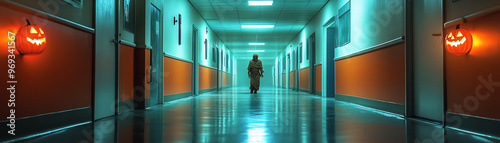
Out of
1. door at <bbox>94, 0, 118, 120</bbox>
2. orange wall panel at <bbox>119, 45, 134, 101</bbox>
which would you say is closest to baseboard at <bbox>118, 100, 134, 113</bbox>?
orange wall panel at <bbox>119, 45, 134, 101</bbox>

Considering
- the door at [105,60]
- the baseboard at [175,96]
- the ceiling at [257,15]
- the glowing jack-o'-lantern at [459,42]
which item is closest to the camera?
the glowing jack-o'-lantern at [459,42]

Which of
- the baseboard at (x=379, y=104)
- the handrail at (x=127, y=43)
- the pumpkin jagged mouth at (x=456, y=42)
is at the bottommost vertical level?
the baseboard at (x=379, y=104)

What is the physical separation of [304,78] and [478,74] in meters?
11.0

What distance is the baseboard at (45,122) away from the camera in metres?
2.51

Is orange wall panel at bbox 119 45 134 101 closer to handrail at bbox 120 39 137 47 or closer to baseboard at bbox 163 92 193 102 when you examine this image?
handrail at bbox 120 39 137 47

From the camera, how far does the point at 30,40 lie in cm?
257

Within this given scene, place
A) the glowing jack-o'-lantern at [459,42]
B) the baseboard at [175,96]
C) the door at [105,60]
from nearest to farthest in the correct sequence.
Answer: the glowing jack-o'-lantern at [459,42] < the door at [105,60] < the baseboard at [175,96]

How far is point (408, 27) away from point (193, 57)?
23.4 ft

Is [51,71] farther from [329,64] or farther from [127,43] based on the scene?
[329,64]

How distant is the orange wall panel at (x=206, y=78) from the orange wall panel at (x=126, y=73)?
19.3 ft

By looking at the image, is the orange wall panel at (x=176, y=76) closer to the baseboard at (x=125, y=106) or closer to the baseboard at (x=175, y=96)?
the baseboard at (x=175, y=96)

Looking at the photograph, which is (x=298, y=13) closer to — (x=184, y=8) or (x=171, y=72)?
(x=184, y=8)

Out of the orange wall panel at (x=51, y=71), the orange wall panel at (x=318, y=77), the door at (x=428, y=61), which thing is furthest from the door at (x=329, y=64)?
the orange wall panel at (x=51, y=71)

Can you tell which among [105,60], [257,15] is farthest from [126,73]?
[257,15]
